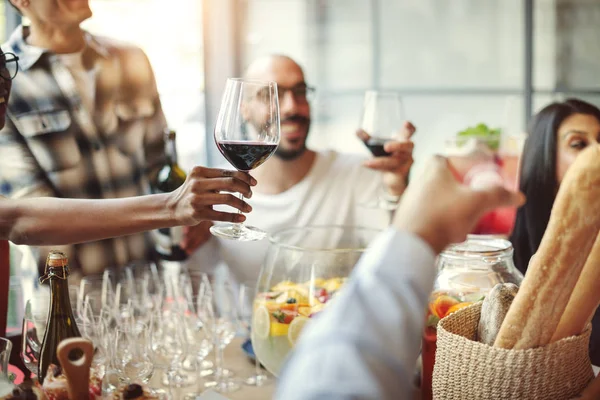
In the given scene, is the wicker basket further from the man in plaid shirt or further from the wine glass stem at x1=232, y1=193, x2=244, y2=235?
the man in plaid shirt

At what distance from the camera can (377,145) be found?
1.76 meters

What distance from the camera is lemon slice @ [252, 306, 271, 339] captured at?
1.15 metres

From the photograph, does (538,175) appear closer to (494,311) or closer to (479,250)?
(479,250)

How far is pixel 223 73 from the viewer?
12.6 ft

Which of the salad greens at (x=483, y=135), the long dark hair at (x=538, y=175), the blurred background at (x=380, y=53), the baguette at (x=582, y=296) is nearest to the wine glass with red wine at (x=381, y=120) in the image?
the long dark hair at (x=538, y=175)

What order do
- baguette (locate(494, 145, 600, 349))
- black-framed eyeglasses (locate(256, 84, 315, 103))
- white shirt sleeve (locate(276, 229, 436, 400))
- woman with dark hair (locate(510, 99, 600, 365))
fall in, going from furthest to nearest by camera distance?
black-framed eyeglasses (locate(256, 84, 315, 103)), woman with dark hair (locate(510, 99, 600, 365)), baguette (locate(494, 145, 600, 349)), white shirt sleeve (locate(276, 229, 436, 400))

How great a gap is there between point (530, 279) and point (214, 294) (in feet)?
2.53

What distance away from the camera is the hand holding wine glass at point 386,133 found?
1715 millimetres

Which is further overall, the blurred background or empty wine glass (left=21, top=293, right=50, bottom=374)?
the blurred background

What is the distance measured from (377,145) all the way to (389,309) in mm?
1190

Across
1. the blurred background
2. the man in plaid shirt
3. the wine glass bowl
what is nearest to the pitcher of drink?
the wine glass bowl

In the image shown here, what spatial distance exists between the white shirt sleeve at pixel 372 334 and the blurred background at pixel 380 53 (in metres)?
3.08

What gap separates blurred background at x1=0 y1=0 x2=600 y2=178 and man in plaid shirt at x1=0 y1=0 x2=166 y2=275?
137 centimetres

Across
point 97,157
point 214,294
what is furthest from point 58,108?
point 214,294
